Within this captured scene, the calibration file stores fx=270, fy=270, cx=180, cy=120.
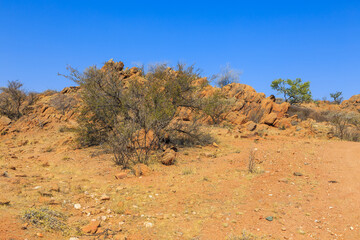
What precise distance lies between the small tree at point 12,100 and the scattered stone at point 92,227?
977 inches

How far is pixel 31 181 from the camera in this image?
7.96 m

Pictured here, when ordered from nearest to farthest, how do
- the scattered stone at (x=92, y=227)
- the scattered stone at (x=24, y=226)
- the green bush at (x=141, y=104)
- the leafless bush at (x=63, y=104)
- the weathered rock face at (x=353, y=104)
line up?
the scattered stone at (x=24, y=226), the scattered stone at (x=92, y=227), the green bush at (x=141, y=104), the leafless bush at (x=63, y=104), the weathered rock face at (x=353, y=104)

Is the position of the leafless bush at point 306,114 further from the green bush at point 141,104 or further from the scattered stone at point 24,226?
the scattered stone at point 24,226

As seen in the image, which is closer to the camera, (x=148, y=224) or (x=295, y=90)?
(x=148, y=224)

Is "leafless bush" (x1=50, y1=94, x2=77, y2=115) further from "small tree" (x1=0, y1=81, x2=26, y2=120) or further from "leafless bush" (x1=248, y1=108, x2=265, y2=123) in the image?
"leafless bush" (x1=248, y1=108, x2=265, y2=123)

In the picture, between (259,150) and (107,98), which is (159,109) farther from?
(259,150)

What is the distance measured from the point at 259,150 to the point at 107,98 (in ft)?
25.0

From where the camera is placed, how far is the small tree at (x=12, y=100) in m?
25.7

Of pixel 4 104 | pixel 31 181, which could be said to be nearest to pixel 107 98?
pixel 31 181

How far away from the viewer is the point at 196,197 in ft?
22.9

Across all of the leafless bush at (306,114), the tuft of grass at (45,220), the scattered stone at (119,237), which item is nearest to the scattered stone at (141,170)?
the tuft of grass at (45,220)

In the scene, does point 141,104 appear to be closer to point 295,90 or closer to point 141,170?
point 141,170

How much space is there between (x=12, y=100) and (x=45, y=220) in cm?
2677

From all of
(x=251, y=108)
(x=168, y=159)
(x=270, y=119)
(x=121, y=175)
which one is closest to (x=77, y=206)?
(x=121, y=175)
